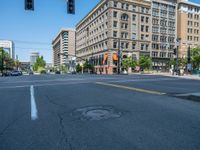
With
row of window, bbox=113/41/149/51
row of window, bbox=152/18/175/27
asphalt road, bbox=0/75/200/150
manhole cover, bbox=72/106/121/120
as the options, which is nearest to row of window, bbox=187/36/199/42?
row of window, bbox=152/18/175/27

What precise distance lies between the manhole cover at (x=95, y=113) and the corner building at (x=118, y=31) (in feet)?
212

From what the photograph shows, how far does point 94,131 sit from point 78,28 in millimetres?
114414

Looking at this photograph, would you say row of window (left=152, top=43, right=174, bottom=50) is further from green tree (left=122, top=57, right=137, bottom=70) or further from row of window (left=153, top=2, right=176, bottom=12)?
green tree (left=122, top=57, right=137, bottom=70)

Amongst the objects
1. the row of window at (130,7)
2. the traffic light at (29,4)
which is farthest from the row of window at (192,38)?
the traffic light at (29,4)

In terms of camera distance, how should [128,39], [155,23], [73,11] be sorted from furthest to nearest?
[155,23], [128,39], [73,11]

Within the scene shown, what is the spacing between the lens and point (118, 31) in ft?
250

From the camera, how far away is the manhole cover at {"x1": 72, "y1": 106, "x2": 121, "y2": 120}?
19.5 feet

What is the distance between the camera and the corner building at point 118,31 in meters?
74.4

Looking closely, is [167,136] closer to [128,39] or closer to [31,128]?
[31,128]

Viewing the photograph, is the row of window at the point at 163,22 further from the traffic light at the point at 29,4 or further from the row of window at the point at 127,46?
the traffic light at the point at 29,4

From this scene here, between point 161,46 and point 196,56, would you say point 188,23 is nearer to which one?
point 161,46

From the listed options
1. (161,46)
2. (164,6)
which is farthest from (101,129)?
(164,6)

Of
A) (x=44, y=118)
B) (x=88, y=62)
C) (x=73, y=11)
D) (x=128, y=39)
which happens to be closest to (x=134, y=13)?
(x=128, y=39)

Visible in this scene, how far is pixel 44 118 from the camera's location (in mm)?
5863
